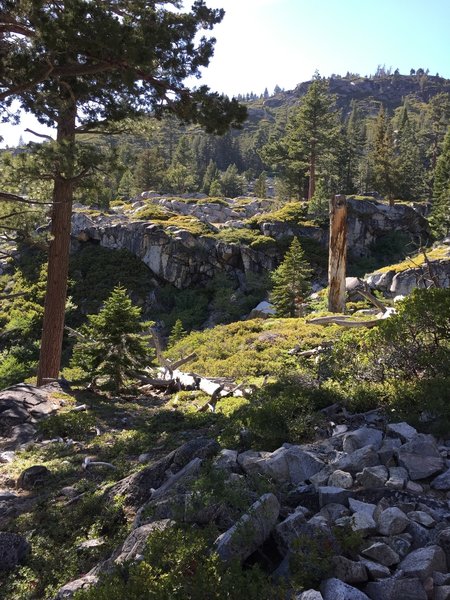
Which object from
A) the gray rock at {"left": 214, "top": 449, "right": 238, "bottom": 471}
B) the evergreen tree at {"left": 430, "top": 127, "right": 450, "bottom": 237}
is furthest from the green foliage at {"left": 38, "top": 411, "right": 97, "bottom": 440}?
the evergreen tree at {"left": 430, "top": 127, "right": 450, "bottom": 237}

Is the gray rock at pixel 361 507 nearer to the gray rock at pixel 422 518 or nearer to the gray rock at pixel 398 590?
the gray rock at pixel 422 518

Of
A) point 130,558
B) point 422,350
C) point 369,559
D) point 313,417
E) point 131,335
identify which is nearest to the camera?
point 369,559

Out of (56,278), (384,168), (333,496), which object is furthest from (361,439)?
(384,168)

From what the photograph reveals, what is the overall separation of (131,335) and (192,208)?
3992 cm

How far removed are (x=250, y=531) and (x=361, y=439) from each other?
6.39 feet

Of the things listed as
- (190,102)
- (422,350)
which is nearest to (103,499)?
(422,350)

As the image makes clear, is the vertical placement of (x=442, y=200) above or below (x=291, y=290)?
above

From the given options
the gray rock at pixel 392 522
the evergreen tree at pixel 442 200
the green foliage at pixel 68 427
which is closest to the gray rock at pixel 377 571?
the gray rock at pixel 392 522

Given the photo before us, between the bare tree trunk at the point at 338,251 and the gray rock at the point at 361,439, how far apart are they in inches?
504

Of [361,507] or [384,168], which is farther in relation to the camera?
[384,168]

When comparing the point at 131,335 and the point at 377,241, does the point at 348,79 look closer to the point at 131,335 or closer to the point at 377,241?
the point at 377,241

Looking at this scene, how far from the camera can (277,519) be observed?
326 centimetres

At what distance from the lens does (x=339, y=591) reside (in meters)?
2.47

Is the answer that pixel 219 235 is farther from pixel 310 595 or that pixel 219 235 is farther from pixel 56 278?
pixel 310 595
